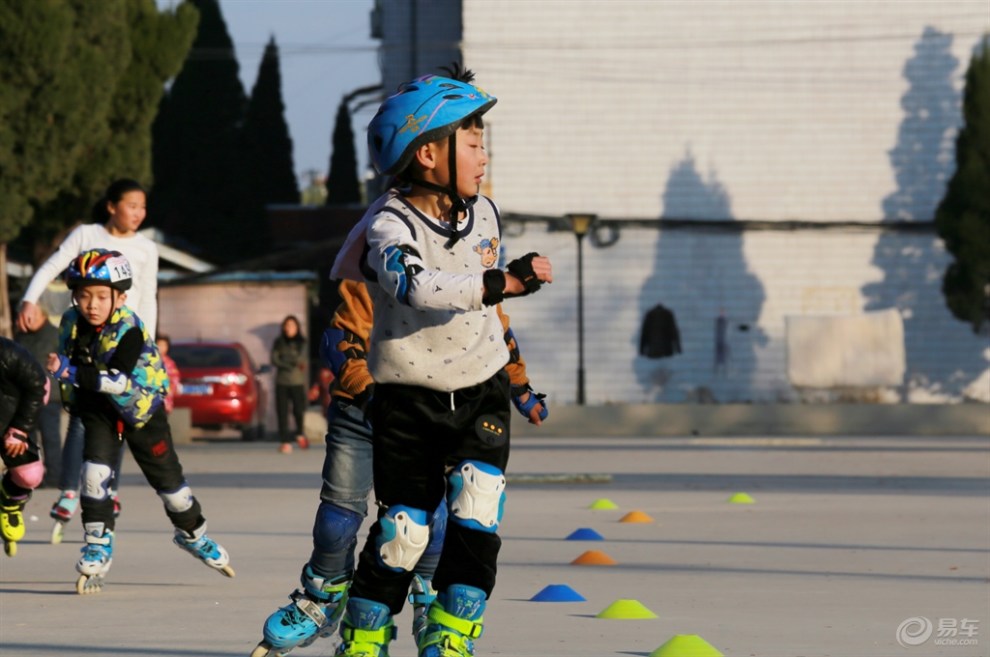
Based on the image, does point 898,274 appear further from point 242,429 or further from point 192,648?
point 192,648

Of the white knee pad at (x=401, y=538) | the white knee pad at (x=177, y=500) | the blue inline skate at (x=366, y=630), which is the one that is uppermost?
the white knee pad at (x=401, y=538)

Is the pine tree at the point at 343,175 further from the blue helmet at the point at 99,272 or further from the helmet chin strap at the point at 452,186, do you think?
the helmet chin strap at the point at 452,186

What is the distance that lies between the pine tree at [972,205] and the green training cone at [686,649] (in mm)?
31810

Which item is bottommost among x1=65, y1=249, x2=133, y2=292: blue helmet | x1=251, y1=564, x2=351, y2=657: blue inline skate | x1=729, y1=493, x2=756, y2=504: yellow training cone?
x1=729, y1=493, x2=756, y2=504: yellow training cone

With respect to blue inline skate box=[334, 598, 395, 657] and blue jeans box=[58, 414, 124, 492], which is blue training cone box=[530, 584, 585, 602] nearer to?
blue inline skate box=[334, 598, 395, 657]

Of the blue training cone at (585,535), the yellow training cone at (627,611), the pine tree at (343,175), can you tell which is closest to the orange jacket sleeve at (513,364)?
the yellow training cone at (627,611)

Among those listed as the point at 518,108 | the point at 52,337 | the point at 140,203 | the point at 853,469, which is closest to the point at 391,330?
the point at 140,203

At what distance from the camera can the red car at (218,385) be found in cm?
2920

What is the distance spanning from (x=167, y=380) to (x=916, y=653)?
3.85 metres

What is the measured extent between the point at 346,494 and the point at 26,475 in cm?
264

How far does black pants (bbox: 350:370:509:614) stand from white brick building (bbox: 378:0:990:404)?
36099mm

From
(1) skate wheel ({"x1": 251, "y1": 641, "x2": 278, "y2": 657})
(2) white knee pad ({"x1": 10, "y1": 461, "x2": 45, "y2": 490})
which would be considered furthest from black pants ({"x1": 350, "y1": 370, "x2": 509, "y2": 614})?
(2) white knee pad ({"x1": 10, "y1": 461, "x2": 45, "y2": 490})

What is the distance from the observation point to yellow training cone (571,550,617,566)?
33.5 ft

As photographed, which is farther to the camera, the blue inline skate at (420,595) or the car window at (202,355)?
the car window at (202,355)
